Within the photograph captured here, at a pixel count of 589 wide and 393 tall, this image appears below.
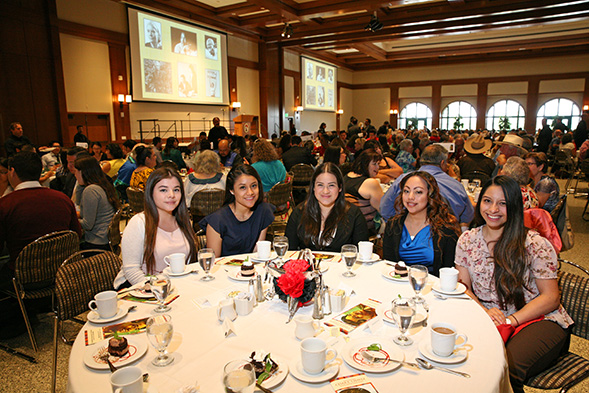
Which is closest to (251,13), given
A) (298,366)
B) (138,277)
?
(138,277)

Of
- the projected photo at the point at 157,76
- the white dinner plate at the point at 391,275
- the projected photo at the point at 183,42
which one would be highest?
the projected photo at the point at 183,42

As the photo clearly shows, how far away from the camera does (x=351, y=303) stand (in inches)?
70.5

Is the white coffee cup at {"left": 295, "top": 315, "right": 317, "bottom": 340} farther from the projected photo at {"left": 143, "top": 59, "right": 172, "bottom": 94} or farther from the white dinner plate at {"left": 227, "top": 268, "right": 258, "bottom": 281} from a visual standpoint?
the projected photo at {"left": 143, "top": 59, "right": 172, "bottom": 94}

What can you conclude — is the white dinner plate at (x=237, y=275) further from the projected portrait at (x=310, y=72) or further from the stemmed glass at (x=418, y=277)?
the projected portrait at (x=310, y=72)

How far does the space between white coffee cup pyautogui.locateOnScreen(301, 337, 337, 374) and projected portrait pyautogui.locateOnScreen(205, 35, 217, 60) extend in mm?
13046

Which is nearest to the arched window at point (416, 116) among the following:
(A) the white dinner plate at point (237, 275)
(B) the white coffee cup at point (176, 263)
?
(A) the white dinner plate at point (237, 275)

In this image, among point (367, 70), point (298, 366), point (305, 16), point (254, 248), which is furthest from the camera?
point (367, 70)

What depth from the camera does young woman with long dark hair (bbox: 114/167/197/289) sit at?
2.32 meters

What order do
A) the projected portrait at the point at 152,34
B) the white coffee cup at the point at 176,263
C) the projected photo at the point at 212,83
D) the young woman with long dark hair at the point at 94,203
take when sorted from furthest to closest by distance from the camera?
the projected photo at the point at 212,83
the projected portrait at the point at 152,34
the young woman with long dark hair at the point at 94,203
the white coffee cup at the point at 176,263

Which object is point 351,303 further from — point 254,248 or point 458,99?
point 458,99

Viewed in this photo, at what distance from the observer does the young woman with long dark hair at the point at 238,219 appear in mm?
2764

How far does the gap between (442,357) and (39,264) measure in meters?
2.74

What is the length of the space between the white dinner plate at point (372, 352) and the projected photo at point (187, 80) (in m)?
11.8

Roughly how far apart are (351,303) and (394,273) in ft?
1.41
